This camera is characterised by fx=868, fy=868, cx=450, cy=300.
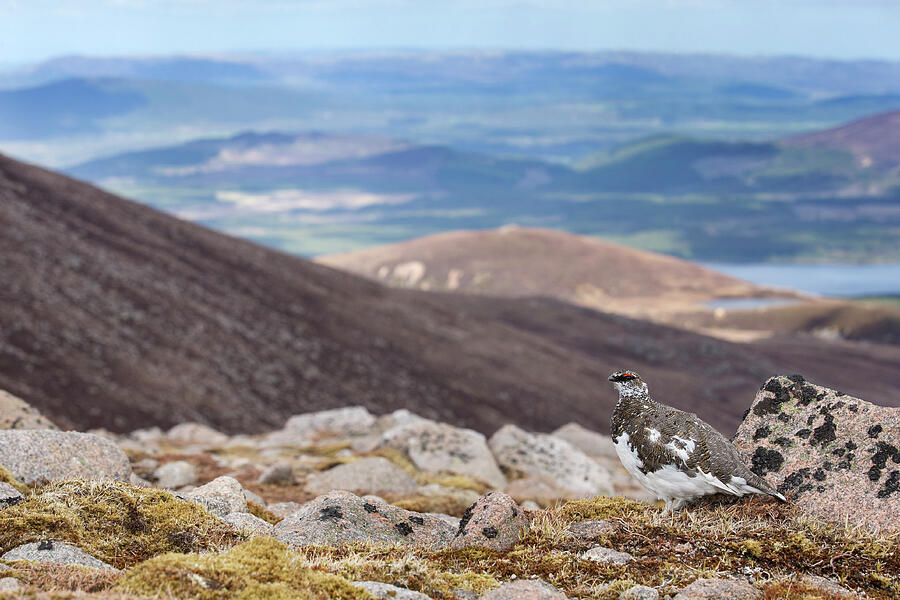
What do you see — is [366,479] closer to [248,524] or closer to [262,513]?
[262,513]

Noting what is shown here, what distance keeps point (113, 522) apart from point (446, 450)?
2129cm

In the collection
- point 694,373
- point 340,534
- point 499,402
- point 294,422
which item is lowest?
point 694,373

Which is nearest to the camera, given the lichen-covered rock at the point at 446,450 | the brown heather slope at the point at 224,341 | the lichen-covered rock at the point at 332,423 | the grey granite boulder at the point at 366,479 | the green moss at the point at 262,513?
the green moss at the point at 262,513

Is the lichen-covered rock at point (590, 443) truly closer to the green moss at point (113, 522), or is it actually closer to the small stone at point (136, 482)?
the small stone at point (136, 482)

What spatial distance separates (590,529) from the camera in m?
11.7

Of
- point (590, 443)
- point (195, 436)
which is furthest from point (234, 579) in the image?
point (195, 436)

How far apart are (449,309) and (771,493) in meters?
111

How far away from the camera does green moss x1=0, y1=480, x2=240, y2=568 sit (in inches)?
423

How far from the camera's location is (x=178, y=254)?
316 ft

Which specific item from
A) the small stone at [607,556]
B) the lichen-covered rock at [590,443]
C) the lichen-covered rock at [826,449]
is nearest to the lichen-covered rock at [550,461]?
the lichen-covered rock at [590,443]

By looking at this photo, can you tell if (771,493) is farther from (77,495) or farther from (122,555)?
(77,495)

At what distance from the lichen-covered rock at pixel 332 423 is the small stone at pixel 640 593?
32.5m

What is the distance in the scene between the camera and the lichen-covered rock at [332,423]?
43.7 metres

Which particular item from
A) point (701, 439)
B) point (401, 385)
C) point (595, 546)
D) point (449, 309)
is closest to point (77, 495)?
point (595, 546)
